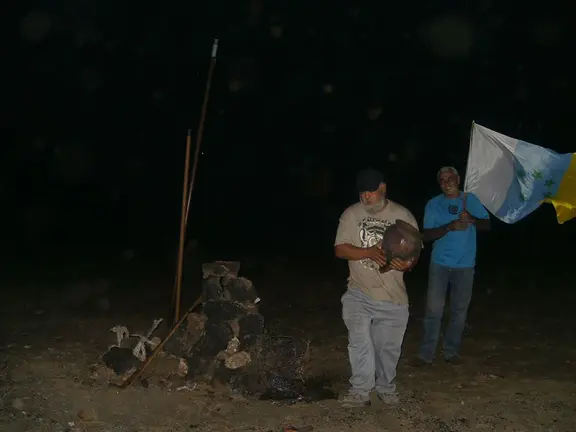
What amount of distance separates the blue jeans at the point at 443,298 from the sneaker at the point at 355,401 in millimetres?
1302

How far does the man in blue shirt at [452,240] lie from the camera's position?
614cm

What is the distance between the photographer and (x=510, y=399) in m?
5.66

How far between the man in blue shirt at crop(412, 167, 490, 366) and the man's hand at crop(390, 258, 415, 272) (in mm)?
934

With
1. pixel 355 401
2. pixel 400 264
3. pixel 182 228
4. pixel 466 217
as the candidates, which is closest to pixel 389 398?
pixel 355 401

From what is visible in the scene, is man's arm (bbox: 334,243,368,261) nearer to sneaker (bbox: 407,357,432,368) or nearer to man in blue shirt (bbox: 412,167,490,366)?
man in blue shirt (bbox: 412,167,490,366)

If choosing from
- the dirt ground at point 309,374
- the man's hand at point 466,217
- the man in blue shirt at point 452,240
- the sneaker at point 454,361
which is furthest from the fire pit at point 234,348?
the man's hand at point 466,217

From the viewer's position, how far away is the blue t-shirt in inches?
244

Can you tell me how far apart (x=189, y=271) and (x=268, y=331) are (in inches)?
205

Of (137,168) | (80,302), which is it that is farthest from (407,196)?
(80,302)

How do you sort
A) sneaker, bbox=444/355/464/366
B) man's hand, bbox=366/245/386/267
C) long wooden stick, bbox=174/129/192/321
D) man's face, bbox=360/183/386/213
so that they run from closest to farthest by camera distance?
1. man's hand, bbox=366/245/386/267
2. man's face, bbox=360/183/386/213
3. long wooden stick, bbox=174/129/192/321
4. sneaker, bbox=444/355/464/366

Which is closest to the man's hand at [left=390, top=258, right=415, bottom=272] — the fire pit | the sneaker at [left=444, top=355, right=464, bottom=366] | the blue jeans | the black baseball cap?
the black baseball cap

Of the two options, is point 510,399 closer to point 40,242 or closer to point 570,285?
point 570,285

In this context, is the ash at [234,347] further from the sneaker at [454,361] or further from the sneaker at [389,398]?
the sneaker at [454,361]

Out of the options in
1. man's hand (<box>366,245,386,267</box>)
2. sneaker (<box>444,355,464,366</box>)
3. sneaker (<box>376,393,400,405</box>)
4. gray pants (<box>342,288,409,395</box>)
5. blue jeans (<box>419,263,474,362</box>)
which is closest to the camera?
man's hand (<box>366,245,386,267</box>)
